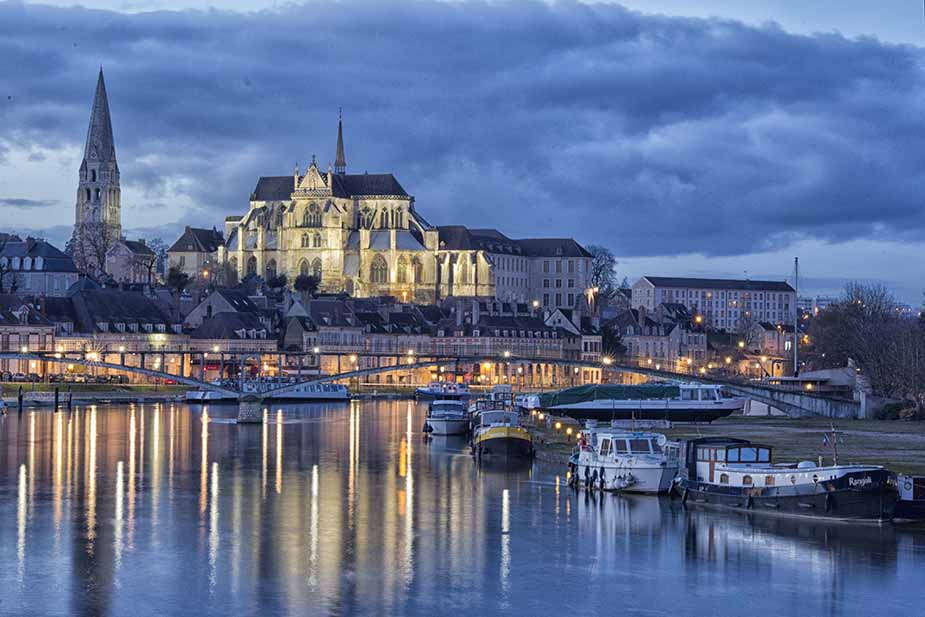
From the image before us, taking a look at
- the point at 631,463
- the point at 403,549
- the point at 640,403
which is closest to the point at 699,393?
the point at 640,403

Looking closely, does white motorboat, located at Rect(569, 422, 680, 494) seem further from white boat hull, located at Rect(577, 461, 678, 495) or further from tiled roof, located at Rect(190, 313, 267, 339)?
tiled roof, located at Rect(190, 313, 267, 339)

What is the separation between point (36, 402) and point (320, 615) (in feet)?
294

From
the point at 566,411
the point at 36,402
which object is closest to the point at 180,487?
the point at 566,411

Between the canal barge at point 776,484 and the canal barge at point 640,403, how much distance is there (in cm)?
4285

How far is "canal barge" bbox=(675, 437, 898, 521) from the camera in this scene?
49.5 metres

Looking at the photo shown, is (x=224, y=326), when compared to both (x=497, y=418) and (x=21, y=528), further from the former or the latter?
(x=21, y=528)

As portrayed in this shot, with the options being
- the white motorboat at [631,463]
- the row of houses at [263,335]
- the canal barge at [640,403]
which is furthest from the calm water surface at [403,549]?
the row of houses at [263,335]

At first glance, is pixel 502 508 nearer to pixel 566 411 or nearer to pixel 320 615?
pixel 320 615

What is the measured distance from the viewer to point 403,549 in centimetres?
4747

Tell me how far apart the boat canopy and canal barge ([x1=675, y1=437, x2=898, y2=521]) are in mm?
44068

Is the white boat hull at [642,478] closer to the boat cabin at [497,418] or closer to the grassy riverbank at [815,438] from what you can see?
the grassy riverbank at [815,438]

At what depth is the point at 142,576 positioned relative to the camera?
42.7 meters

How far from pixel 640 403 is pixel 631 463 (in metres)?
40.9

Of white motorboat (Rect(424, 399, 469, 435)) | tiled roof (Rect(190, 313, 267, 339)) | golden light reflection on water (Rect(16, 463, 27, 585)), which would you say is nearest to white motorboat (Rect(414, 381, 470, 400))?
tiled roof (Rect(190, 313, 267, 339))
